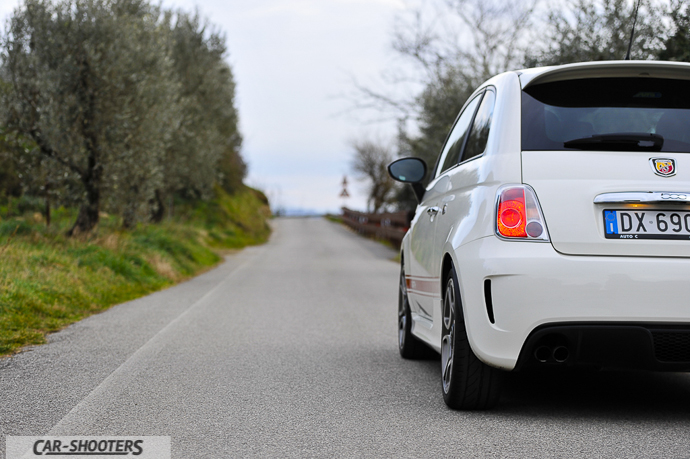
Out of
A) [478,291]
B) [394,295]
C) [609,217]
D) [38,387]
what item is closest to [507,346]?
[478,291]

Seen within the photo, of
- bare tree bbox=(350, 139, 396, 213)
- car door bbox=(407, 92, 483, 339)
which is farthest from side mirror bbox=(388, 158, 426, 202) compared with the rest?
bare tree bbox=(350, 139, 396, 213)

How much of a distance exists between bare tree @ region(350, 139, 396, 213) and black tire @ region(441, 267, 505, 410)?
49102 mm

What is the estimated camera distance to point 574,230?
12.2 feet

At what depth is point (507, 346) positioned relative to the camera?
3771mm

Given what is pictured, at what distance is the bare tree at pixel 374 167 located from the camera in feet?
177

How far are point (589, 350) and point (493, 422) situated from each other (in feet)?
2.23

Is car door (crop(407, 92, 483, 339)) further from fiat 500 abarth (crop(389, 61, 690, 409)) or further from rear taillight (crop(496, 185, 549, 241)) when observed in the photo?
rear taillight (crop(496, 185, 549, 241))

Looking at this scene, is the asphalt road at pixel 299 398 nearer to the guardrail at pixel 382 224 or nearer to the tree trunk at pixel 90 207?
the tree trunk at pixel 90 207

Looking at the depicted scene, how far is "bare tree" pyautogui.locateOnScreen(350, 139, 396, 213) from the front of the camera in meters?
53.9

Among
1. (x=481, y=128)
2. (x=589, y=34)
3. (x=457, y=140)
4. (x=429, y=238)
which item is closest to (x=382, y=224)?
(x=589, y=34)

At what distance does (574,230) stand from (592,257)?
16 cm

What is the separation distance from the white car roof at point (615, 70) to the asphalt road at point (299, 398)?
74.7 inches

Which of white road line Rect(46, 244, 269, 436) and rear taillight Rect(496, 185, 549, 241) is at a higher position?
rear taillight Rect(496, 185, 549, 241)

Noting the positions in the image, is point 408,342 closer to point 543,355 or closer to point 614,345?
point 543,355
